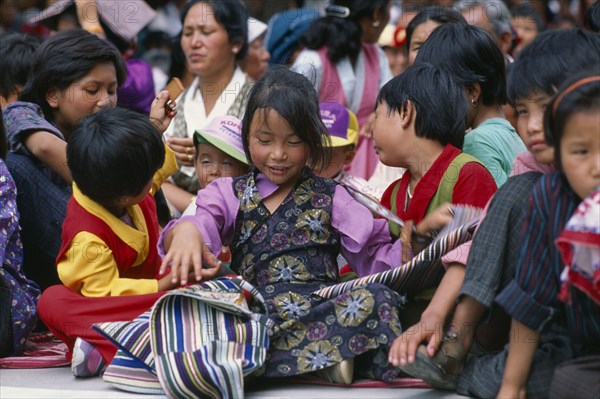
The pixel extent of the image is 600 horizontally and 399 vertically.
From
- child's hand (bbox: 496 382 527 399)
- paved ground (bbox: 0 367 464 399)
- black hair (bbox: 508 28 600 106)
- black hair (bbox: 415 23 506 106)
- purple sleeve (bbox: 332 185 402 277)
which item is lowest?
paved ground (bbox: 0 367 464 399)

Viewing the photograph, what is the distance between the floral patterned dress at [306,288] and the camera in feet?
8.83

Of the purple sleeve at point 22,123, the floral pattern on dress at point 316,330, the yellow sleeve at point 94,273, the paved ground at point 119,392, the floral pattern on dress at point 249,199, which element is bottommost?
the paved ground at point 119,392

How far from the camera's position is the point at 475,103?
3.57 metres

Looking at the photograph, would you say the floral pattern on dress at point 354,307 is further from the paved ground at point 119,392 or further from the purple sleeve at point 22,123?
the purple sleeve at point 22,123

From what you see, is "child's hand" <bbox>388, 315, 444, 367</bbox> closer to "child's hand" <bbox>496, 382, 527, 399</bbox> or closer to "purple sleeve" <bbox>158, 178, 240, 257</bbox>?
"child's hand" <bbox>496, 382, 527, 399</bbox>

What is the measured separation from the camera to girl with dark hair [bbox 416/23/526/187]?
11.1ft

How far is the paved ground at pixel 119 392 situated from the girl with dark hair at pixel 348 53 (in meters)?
2.36

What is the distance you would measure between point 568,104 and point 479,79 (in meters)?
1.14

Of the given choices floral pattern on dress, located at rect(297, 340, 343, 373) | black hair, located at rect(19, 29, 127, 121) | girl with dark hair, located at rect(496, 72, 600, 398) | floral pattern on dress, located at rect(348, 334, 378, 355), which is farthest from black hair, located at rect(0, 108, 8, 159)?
girl with dark hair, located at rect(496, 72, 600, 398)

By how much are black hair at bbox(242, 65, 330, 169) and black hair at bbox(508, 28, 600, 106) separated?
0.62 meters

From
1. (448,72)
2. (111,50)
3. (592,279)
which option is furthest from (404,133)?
(111,50)

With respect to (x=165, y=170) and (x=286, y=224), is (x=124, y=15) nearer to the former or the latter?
(x=165, y=170)

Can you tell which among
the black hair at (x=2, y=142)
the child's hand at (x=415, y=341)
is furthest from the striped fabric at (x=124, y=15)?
the child's hand at (x=415, y=341)

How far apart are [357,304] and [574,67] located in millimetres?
862
